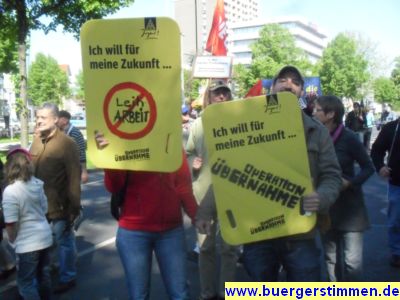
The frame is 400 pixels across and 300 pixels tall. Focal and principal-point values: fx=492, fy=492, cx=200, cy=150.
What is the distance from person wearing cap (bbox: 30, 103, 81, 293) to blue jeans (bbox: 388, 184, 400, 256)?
11.0 ft

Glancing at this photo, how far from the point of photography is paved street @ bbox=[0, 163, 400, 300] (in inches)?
185

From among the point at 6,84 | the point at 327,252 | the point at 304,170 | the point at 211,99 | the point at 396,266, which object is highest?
the point at 6,84

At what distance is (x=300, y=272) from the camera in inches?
106

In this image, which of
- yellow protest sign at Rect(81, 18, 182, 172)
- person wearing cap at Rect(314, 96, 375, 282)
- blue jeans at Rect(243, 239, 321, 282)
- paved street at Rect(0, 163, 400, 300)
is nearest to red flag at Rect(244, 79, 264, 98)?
person wearing cap at Rect(314, 96, 375, 282)

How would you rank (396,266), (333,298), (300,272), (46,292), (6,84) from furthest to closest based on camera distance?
(6,84) → (396,266) → (46,292) → (300,272) → (333,298)

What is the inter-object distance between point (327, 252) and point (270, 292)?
162cm

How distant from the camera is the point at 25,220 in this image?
373 cm

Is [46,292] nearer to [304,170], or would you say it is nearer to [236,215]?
[236,215]

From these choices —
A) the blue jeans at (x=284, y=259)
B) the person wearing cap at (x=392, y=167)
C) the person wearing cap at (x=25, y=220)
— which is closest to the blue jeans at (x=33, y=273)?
the person wearing cap at (x=25, y=220)

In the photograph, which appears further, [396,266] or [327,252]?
[396,266]

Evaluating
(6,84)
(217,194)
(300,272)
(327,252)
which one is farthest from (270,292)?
(6,84)

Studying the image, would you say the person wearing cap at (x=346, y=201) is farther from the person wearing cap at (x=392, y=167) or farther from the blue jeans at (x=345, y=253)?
the person wearing cap at (x=392, y=167)

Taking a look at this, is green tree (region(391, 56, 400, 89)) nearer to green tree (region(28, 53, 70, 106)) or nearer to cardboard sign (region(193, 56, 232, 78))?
green tree (region(28, 53, 70, 106))

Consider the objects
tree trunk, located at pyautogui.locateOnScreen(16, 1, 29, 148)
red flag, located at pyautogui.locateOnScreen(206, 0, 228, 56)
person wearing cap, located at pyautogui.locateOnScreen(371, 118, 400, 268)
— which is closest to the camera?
person wearing cap, located at pyautogui.locateOnScreen(371, 118, 400, 268)
